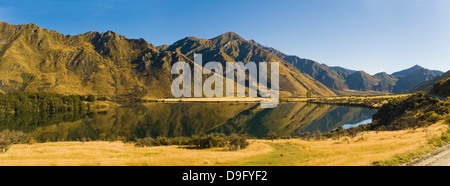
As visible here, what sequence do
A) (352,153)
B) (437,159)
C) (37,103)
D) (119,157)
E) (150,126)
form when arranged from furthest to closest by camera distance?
(37,103)
(150,126)
(119,157)
(352,153)
(437,159)

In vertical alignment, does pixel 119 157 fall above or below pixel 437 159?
below

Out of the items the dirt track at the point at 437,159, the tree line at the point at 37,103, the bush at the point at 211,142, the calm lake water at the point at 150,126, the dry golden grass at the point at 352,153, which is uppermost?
the tree line at the point at 37,103

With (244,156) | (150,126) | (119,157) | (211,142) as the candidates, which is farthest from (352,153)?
(150,126)

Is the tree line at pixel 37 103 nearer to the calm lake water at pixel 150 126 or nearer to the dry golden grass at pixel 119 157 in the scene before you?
the calm lake water at pixel 150 126

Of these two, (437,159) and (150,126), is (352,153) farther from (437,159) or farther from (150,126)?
(150,126)

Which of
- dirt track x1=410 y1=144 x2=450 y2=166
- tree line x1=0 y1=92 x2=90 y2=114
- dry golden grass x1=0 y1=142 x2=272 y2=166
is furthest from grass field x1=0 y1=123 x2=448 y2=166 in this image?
tree line x1=0 y1=92 x2=90 y2=114

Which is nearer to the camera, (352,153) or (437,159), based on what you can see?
(437,159)

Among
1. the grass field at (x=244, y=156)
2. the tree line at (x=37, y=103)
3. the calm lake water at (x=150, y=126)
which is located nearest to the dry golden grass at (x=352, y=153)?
the grass field at (x=244, y=156)

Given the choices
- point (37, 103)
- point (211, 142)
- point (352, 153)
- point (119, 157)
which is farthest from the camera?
point (37, 103)

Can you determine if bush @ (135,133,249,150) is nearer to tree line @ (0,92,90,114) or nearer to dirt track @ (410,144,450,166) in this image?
dirt track @ (410,144,450,166)
